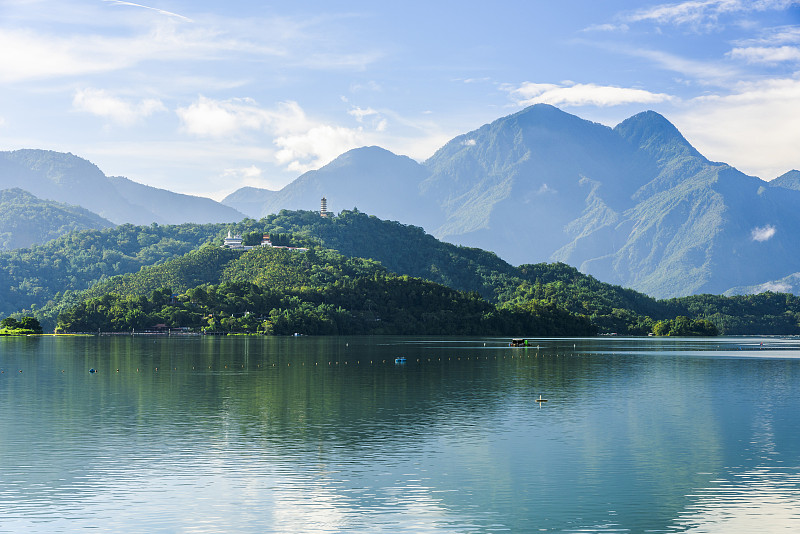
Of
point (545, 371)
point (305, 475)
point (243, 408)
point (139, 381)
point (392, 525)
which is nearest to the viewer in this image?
point (392, 525)

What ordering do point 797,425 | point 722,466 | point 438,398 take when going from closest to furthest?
point 722,466, point 797,425, point 438,398

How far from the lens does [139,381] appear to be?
284ft

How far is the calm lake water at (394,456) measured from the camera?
104 feet

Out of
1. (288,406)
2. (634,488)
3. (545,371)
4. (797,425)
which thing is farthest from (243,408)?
(545,371)

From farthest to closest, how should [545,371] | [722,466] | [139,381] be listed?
[545,371] < [139,381] < [722,466]

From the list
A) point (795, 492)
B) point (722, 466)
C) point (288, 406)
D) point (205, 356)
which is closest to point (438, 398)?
point (288, 406)

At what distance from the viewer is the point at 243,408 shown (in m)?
63.0

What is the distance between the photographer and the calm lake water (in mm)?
31797

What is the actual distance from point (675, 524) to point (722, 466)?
40.5ft

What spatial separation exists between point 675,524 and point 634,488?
18.5 ft

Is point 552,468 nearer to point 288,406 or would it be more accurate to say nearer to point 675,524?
point 675,524

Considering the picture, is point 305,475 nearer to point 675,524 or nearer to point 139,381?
point 675,524

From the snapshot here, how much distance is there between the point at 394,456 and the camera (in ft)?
142

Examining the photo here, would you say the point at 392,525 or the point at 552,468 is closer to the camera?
the point at 392,525
